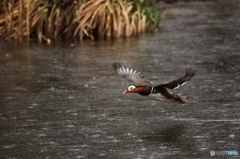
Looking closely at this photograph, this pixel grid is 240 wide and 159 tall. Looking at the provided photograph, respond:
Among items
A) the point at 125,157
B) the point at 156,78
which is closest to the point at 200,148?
the point at 125,157

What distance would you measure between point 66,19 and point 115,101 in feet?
18.0

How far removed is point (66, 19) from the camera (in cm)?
1479

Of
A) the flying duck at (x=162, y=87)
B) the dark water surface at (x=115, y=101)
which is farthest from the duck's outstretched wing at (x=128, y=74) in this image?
the dark water surface at (x=115, y=101)

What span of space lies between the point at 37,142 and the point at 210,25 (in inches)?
404

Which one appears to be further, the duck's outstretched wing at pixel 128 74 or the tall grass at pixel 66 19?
the tall grass at pixel 66 19

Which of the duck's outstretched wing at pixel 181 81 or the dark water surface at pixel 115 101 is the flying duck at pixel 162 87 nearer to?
the duck's outstretched wing at pixel 181 81

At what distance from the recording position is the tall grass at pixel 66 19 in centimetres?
1459

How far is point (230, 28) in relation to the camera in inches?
660

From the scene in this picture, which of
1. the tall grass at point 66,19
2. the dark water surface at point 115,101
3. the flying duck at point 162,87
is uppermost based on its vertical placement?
the tall grass at point 66,19

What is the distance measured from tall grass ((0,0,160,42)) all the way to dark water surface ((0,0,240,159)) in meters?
0.39

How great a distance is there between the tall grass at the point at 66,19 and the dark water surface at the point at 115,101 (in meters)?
0.39

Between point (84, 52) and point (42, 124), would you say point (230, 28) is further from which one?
point (42, 124)

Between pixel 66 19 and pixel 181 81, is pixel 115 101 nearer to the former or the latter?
pixel 181 81

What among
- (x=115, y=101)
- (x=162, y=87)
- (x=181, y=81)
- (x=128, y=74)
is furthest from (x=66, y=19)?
(x=181, y=81)
